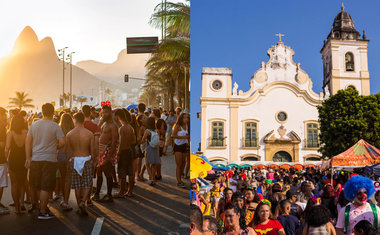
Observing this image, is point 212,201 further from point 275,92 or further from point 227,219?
point 275,92

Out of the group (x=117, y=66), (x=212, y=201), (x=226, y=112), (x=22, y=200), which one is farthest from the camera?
(x=226, y=112)

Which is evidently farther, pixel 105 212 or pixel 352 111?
pixel 352 111

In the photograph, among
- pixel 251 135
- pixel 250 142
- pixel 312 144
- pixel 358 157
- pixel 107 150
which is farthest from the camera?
pixel 312 144

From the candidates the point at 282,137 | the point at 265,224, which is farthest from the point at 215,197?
the point at 282,137

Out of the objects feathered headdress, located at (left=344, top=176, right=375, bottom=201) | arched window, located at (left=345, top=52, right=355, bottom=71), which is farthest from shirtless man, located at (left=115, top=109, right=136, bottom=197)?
arched window, located at (left=345, top=52, right=355, bottom=71)

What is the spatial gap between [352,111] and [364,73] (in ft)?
23.6

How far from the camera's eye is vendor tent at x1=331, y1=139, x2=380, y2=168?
707cm

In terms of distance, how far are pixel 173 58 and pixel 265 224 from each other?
198 centimetres

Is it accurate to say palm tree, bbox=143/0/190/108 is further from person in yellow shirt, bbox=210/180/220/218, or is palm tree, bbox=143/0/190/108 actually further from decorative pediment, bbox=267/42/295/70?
decorative pediment, bbox=267/42/295/70

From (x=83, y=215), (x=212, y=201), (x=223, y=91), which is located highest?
(x=223, y=91)

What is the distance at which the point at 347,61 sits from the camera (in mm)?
27234

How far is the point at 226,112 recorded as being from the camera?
21.1 metres

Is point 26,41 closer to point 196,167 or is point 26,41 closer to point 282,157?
point 196,167

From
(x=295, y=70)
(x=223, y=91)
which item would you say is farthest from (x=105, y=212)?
(x=295, y=70)
